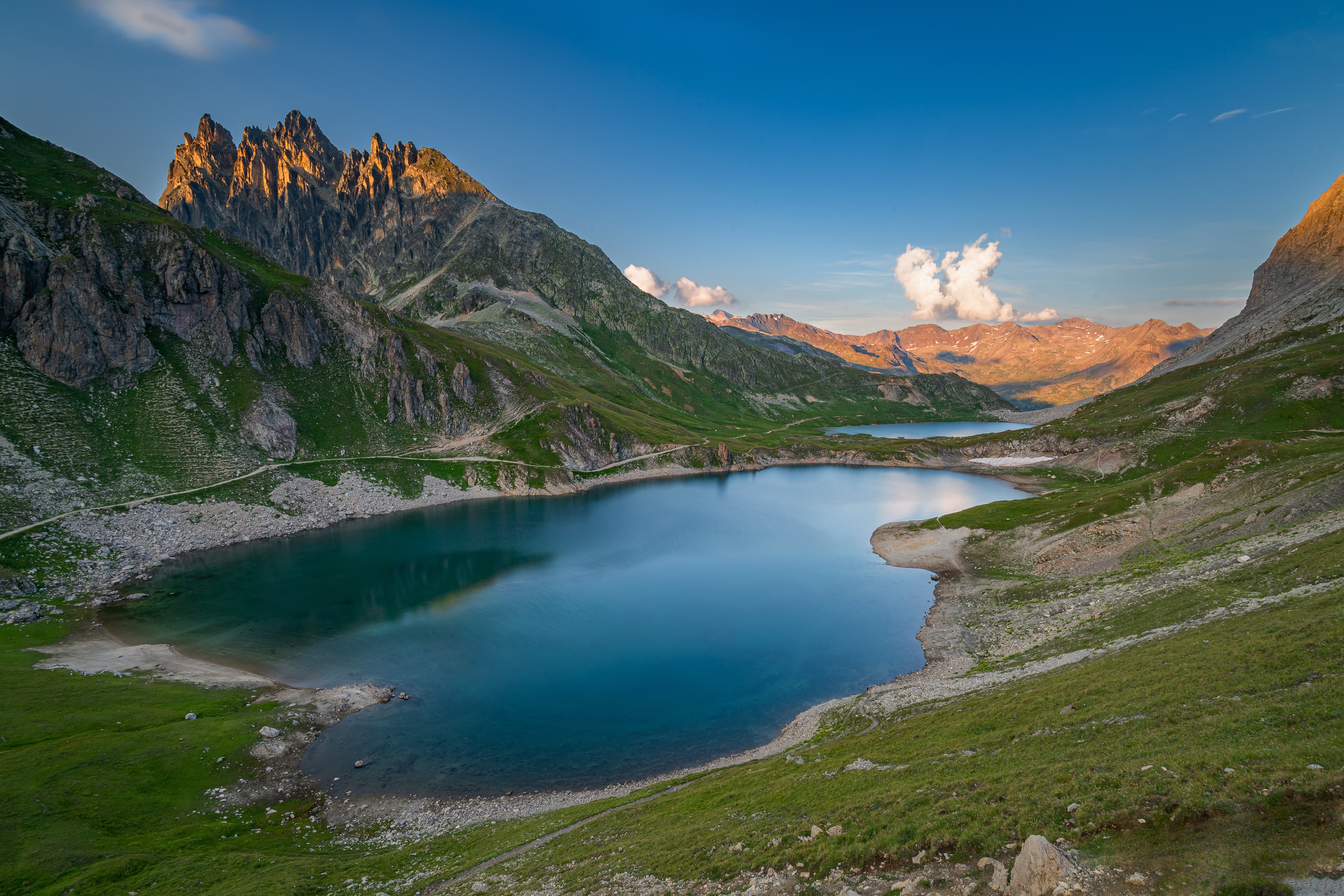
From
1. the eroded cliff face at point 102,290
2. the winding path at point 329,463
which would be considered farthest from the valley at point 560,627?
the winding path at point 329,463

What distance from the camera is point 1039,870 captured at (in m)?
12.3

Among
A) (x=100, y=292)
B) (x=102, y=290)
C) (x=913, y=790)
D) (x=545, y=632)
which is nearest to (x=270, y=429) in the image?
(x=100, y=292)

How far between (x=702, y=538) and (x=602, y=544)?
17.3m

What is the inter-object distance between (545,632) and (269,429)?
89.6 m

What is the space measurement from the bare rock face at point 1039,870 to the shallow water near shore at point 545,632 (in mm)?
28964

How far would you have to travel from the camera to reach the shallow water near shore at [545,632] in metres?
40.4

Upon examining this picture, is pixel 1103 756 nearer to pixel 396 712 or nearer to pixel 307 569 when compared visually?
pixel 396 712

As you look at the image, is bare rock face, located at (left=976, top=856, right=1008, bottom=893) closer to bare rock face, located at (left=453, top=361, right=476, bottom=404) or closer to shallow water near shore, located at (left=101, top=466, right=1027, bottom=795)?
shallow water near shore, located at (left=101, top=466, right=1027, bottom=795)

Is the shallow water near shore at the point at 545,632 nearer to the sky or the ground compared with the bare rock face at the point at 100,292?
nearer to the ground

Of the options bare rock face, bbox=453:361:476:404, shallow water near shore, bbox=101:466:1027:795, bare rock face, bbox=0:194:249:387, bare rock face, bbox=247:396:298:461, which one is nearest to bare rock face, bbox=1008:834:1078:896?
shallow water near shore, bbox=101:466:1027:795

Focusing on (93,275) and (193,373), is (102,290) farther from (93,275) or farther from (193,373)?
(193,373)

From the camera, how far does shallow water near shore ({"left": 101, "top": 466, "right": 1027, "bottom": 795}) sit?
40.4 metres

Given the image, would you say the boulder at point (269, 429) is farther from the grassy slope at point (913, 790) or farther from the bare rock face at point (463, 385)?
the grassy slope at point (913, 790)

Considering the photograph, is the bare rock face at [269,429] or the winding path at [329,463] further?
the bare rock face at [269,429]
